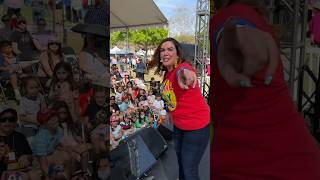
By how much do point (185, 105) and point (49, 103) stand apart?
976mm

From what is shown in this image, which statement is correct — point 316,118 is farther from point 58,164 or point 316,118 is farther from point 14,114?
point 14,114

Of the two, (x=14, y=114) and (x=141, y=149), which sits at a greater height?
(x=14, y=114)

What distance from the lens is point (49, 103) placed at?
201cm

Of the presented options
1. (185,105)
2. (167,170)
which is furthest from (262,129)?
(167,170)

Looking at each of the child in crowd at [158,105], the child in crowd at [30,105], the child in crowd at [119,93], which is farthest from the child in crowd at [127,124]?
the child in crowd at [30,105]

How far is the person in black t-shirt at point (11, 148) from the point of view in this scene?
186 cm

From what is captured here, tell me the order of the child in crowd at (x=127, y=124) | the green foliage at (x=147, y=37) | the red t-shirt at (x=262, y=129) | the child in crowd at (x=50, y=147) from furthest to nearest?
1. the green foliage at (x=147, y=37)
2. the child in crowd at (x=127, y=124)
3. the child in crowd at (x=50, y=147)
4. the red t-shirt at (x=262, y=129)

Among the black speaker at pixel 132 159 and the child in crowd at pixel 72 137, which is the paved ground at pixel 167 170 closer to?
the black speaker at pixel 132 159

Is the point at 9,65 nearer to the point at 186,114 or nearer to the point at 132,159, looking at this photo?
the point at 186,114

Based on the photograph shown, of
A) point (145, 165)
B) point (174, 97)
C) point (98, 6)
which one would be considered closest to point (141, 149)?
point (145, 165)

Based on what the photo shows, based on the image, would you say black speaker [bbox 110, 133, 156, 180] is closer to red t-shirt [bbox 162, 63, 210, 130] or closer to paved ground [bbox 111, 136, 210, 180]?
paved ground [bbox 111, 136, 210, 180]

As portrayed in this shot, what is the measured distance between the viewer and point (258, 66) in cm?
79

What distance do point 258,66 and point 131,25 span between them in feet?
18.9

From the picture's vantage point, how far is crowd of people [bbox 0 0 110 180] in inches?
72.9
